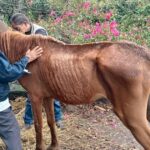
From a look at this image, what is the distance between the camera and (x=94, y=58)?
477 centimetres

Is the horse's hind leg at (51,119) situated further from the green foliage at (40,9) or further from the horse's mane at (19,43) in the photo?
the green foliage at (40,9)

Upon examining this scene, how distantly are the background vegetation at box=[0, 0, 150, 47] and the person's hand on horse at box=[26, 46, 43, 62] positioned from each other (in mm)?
2972

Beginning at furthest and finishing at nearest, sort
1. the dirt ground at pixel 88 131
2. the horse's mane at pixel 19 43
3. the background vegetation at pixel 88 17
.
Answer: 1. the background vegetation at pixel 88 17
2. the dirt ground at pixel 88 131
3. the horse's mane at pixel 19 43

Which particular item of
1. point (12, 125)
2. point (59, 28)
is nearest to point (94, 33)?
point (59, 28)

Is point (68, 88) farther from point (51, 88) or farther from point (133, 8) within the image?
point (133, 8)

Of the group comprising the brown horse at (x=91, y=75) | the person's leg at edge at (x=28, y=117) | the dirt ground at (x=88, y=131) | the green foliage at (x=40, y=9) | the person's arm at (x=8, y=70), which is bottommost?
the dirt ground at (x=88, y=131)

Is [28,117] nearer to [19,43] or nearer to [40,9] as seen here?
[19,43]

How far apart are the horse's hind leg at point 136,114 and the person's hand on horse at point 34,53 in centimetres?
112

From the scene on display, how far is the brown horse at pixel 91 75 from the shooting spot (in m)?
4.61

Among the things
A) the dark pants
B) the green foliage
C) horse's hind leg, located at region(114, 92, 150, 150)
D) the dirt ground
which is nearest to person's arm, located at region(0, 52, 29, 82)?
the dark pants

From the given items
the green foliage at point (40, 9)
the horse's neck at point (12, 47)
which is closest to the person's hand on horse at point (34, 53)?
the horse's neck at point (12, 47)

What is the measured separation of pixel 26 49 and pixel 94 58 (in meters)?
0.92

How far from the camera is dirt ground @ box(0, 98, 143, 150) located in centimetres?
588

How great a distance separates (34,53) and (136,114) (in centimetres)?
142
